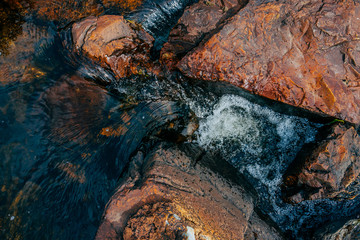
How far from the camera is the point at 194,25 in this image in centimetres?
287

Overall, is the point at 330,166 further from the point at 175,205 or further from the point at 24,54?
the point at 24,54

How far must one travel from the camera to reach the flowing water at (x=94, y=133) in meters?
2.69

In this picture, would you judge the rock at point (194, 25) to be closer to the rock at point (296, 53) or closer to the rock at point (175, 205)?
the rock at point (296, 53)

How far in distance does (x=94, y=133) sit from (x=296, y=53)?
284 cm

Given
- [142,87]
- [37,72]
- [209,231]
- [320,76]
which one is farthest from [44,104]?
[320,76]

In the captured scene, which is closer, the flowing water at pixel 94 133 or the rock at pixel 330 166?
the rock at pixel 330 166

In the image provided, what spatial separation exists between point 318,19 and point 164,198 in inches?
106

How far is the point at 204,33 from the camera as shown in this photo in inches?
111

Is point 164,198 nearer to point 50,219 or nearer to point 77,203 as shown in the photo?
point 77,203

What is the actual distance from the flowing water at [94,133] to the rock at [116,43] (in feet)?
0.55

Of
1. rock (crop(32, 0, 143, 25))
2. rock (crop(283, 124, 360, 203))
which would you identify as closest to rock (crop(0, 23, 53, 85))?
rock (crop(32, 0, 143, 25))

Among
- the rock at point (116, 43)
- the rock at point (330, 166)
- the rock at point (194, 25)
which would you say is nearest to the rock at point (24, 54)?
the rock at point (116, 43)

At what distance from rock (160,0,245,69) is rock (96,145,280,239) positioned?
135cm

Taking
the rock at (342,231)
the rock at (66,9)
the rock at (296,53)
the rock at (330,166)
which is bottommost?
the rock at (342,231)
